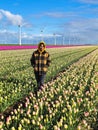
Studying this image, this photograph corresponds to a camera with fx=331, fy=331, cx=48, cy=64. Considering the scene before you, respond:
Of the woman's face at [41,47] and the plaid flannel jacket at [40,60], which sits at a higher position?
the woman's face at [41,47]

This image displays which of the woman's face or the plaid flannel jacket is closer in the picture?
the woman's face

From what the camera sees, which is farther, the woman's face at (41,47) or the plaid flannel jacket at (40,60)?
the plaid flannel jacket at (40,60)

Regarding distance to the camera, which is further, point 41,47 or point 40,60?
point 40,60

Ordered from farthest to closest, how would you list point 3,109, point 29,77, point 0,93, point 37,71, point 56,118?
point 29,77
point 37,71
point 0,93
point 3,109
point 56,118

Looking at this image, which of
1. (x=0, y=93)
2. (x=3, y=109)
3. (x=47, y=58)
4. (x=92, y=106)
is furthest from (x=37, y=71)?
(x=92, y=106)

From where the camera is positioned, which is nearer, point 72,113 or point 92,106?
point 72,113

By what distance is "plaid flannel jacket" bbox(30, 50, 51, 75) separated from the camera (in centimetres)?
1252

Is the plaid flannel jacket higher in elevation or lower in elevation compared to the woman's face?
lower

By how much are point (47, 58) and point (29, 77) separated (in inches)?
197

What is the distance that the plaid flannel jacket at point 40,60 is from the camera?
12516 millimetres

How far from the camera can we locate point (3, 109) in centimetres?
1023

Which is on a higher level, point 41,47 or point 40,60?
point 41,47

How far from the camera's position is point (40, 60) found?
496 inches

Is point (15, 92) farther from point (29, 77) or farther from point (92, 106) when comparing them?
point (29, 77)
